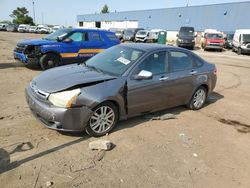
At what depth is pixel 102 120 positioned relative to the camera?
4.60 meters

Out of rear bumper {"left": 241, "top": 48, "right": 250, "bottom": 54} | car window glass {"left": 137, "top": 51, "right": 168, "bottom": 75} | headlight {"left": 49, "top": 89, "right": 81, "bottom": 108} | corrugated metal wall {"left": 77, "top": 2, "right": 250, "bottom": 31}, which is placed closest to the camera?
headlight {"left": 49, "top": 89, "right": 81, "bottom": 108}

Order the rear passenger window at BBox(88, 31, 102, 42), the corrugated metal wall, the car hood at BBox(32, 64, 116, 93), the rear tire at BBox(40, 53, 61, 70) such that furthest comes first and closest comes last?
1. the corrugated metal wall
2. the rear passenger window at BBox(88, 31, 102, 42)
3. the rear tire at BBox(40, 53, 61, 70)
4. the car hood at BBox(32, 64, 116, 93)

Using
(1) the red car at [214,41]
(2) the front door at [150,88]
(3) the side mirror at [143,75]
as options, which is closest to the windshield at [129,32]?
(1) the red car at [214,41]

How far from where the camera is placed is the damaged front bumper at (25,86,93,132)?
13.6 feet

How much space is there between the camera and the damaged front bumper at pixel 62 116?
416 centimetres

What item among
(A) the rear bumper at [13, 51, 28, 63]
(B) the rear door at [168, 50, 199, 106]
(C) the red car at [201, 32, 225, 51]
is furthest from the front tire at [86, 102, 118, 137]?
(C) the red car at [201, 32, 225, 51]

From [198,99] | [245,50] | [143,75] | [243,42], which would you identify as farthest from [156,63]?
[243,42]

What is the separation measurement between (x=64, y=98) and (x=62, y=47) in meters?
6.86

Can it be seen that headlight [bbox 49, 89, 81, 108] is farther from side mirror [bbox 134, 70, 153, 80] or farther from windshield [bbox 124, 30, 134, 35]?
windshield [bbox 124, 30, 134, 35]

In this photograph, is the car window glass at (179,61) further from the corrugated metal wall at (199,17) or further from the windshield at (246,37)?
the corrugated metal wall at (199,17)

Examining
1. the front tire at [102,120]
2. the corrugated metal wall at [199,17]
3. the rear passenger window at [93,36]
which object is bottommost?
the front tire at [102,120]

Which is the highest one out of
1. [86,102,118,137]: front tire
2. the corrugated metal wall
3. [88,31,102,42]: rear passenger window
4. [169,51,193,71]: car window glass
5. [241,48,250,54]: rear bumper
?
the corrugated metal wall

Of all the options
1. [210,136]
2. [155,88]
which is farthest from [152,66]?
[210,136]

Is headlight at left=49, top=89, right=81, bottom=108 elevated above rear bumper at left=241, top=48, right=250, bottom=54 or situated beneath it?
elevated above
